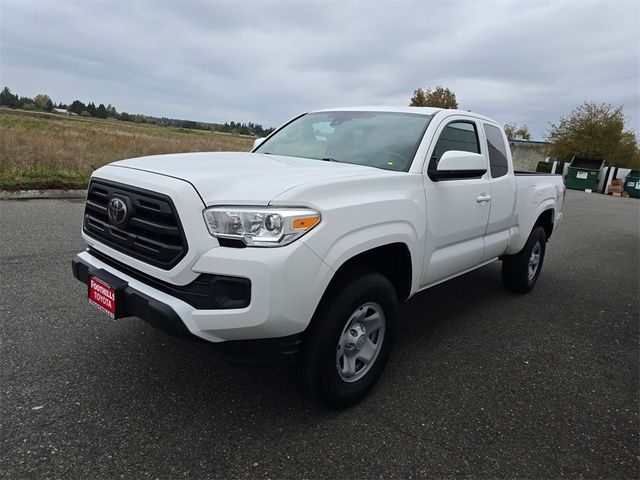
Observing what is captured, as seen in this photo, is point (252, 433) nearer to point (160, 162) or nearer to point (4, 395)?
point (4, 395)

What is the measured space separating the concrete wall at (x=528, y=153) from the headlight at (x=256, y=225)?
39.9 meters

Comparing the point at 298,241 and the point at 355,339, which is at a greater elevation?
the point at 298,241

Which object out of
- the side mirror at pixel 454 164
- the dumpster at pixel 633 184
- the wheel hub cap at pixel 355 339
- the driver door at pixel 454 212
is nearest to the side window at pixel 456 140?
the driver door at pixel 454 212

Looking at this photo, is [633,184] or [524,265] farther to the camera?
[633,184]

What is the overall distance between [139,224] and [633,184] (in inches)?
1250

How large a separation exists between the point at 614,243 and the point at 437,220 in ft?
27.0

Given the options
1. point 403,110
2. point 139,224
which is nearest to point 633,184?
point 403,110

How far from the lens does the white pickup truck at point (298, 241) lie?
6.97 feet

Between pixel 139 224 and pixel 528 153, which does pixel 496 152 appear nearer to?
pixel 139 224

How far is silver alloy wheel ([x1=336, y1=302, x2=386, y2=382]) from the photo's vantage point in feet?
8.54

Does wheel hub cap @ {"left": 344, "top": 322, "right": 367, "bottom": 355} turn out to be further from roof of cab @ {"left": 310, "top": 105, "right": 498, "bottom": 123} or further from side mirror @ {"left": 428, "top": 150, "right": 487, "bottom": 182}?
roof of cab @ {"left": 310, "top": 105, "right": 498, "bottom": 123}

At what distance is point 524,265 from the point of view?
4.93 metres

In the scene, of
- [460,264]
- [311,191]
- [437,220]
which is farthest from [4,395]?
[460,264]

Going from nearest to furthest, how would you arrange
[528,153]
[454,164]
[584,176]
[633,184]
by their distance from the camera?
[454,164]
[633,184]
[584,176]
[528,153]
